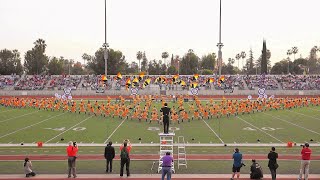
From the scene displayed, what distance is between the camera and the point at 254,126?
29.0m

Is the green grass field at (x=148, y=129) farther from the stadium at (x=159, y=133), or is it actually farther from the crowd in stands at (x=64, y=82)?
the crowd in stands at (x=64, y=82)

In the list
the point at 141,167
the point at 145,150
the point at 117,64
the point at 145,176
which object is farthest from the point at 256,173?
the point at 117,64

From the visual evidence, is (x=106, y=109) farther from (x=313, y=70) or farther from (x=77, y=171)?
(x=313, y=70)

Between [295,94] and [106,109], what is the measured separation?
36278mm

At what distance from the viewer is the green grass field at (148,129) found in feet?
76.8

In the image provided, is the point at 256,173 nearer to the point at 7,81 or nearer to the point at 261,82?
the point at 261,82

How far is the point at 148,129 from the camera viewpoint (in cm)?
2727

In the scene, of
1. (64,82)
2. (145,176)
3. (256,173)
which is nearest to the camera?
(256,173)

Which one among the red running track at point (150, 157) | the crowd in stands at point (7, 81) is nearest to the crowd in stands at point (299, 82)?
the crowd in stands at point (7, 81)

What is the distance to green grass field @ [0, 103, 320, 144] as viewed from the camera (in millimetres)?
23406

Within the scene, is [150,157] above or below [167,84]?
below

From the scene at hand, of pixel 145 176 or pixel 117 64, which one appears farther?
pixel 117 64

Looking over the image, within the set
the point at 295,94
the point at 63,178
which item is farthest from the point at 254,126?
the point at 295,94

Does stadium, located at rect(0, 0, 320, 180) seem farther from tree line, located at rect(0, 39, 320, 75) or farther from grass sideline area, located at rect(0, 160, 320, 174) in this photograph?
tree line, located at rect(0, 39, 320, 75)
